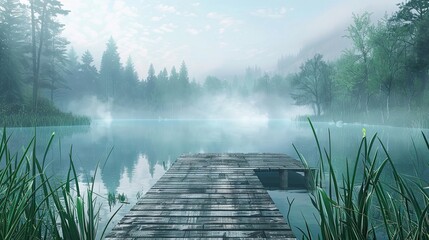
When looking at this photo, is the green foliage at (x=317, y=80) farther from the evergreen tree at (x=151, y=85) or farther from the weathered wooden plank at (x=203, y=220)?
the weathered wooden plank at (x=203, y=220)

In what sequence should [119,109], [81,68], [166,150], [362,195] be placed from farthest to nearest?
[119,109] → [81,68] → [166,150] → [362,195]

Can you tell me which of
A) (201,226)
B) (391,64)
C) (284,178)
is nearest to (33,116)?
(284,178)

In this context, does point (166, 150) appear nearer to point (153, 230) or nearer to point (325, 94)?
point (153, 230)

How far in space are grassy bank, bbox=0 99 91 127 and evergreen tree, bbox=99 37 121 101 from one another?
3964cm

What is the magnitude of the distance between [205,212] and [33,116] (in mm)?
34401

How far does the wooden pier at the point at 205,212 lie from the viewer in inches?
172

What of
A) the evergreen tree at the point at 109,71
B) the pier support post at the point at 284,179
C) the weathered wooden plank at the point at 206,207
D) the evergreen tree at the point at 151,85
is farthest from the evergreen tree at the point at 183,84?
the weathered wooden plank at the point at 206,207

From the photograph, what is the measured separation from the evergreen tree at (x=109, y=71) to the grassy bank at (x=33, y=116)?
39635mm

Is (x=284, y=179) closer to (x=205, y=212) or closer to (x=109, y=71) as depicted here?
(x=205, y=212)

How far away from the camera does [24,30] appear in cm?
4503

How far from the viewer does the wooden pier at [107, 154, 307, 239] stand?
436 cm

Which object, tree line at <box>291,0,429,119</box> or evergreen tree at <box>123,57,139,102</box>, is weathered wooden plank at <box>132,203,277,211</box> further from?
evergreen tree at <box>123,57,139,102</box>

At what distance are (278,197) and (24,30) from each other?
47.3 metres

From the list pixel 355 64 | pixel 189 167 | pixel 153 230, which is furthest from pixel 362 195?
pixel 355 64
